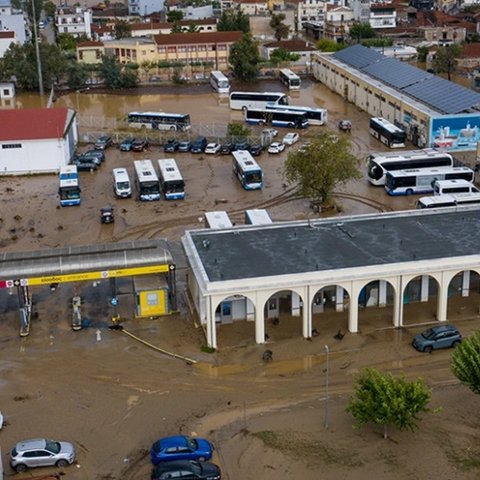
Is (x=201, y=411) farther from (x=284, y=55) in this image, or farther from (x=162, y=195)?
(x=284, y=55)

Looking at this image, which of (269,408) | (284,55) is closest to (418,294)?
(269,408)

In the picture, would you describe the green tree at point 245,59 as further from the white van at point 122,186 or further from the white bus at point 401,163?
the white van at point 122,186

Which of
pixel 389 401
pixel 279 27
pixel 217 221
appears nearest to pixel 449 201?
pixel 217 221

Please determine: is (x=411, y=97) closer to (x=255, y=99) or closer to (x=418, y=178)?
(x=255, y=99)

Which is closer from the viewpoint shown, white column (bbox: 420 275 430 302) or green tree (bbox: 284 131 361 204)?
white column (bbox: 420 275 430 302)

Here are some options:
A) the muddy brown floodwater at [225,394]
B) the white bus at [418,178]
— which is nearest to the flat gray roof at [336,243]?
the muddy brown floodwater at [225,394]

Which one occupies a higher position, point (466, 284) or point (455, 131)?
point (455, 131)

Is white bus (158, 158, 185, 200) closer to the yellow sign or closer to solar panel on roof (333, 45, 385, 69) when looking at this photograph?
the yellow sign

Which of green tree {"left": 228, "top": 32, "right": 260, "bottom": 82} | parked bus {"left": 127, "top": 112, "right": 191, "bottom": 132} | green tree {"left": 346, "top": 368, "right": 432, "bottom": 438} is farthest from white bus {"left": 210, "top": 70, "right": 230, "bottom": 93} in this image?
green tree {"left": 346, "top": 368, "right": 432, "bottom": 438}
